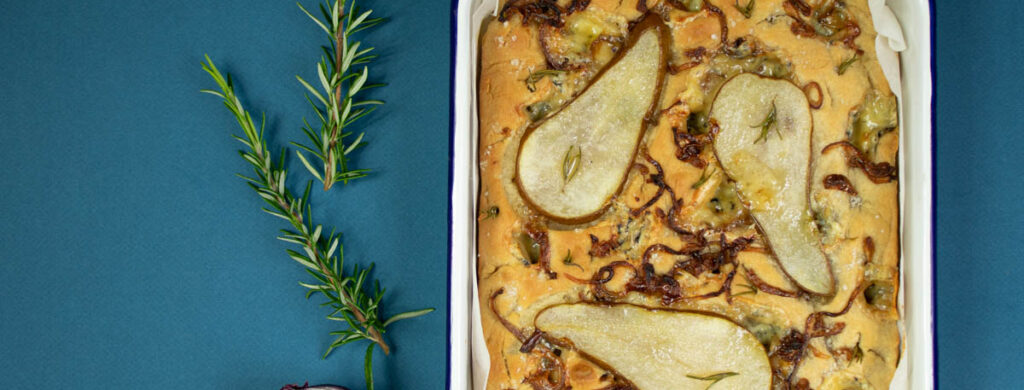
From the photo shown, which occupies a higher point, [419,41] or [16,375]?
[419,41]

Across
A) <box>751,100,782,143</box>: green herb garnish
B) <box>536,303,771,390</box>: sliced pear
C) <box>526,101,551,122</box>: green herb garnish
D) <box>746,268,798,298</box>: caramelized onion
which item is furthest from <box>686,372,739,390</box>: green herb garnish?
<box>526,101,551,122</box>: green herb garnish

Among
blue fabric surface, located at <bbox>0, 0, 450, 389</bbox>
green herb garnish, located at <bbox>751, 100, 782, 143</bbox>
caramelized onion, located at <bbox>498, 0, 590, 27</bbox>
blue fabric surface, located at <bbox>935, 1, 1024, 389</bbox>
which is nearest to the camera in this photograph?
green herb garnish, located at <bbox>751, 100, 782, 143</bbox>

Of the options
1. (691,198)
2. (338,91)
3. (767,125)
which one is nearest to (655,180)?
(691,198)

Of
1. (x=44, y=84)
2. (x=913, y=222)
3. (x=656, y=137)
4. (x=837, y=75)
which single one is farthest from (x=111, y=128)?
(x=913, y=222)

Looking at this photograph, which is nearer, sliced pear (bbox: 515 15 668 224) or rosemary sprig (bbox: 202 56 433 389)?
sliced pear (bbox: 515 15 668 224)

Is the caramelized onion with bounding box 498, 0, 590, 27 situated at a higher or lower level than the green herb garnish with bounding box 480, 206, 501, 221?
higher

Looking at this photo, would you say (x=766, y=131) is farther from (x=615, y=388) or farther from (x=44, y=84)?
(x=44, y=84)

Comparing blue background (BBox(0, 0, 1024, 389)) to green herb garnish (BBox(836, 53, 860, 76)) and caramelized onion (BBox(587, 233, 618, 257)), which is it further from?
green herb garnish (BBox(836, 53, 860, 76))
